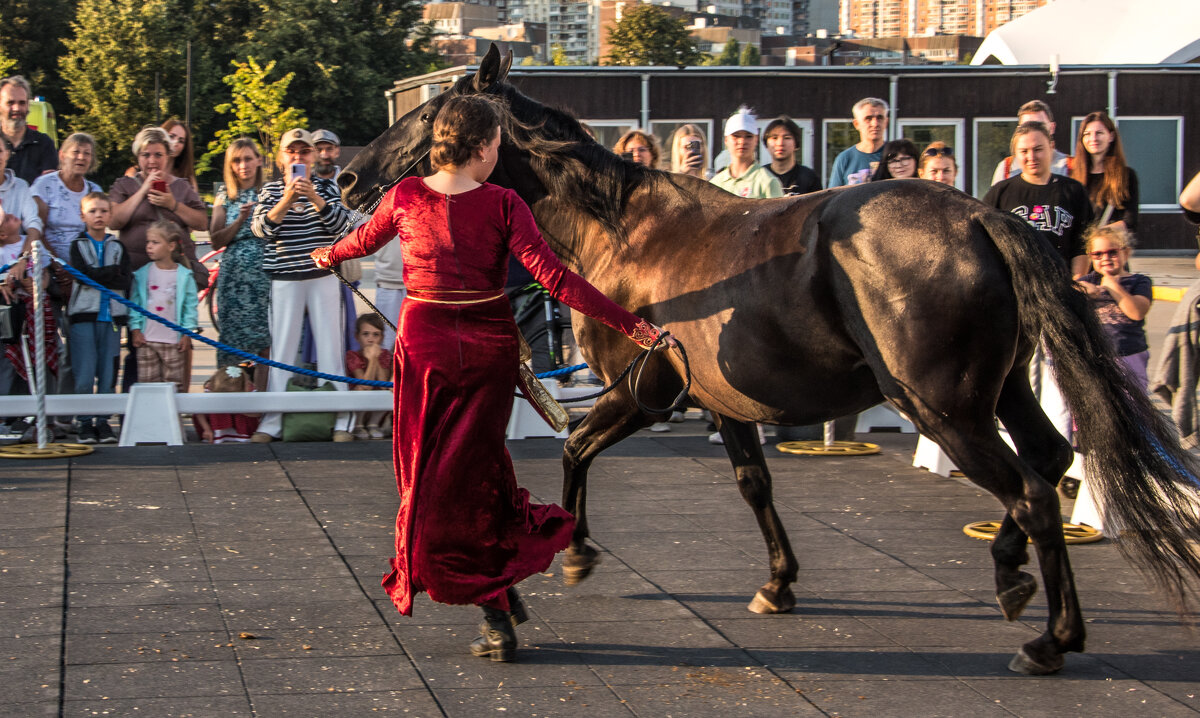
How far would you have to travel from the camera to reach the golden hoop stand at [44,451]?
7.93 meters

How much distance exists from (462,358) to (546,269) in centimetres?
43

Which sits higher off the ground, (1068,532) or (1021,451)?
(1021,451)

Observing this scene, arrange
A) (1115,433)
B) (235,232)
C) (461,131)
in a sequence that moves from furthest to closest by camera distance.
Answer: (235,232) → (1115,433) → (461,131)

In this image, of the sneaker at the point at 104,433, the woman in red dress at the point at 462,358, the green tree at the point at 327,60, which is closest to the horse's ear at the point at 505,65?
the woman in red dress at the point at 462,358

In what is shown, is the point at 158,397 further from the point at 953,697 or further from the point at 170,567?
the point at 953,697

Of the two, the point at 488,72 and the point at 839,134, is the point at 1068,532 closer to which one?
the point at 488,72

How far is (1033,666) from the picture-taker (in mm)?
4395

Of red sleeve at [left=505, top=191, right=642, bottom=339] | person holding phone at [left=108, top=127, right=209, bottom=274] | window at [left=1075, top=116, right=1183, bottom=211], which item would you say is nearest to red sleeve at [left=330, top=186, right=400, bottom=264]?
red sleeve at [left=505, top=191, right=642, bottom=339]

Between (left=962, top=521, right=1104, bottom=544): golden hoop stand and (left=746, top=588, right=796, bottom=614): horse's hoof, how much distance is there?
158 centimetres

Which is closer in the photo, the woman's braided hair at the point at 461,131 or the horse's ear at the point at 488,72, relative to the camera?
the woman's braided hair at the point at 461,131

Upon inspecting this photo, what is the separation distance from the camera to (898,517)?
6.73 m

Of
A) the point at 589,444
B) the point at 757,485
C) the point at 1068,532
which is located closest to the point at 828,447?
the point at 1068,532

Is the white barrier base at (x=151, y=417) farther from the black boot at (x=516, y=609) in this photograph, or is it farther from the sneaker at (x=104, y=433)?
the black boot at (x=516, y=609)

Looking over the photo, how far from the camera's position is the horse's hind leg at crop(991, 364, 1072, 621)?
15.4 ft
